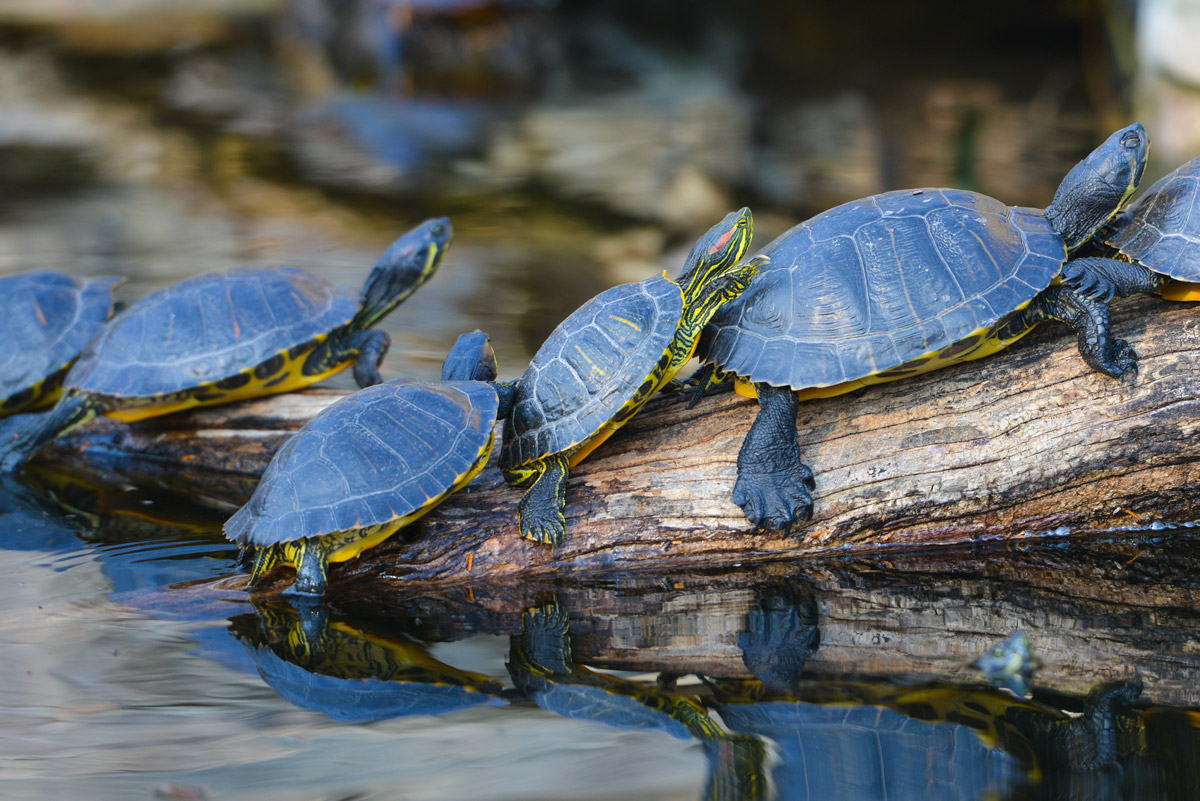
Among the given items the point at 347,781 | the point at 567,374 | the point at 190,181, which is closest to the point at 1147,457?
the point at 567,374

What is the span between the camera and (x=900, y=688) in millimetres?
2828

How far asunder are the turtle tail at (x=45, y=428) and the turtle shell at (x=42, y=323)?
0.31m

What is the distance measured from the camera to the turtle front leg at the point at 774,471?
11.7ft

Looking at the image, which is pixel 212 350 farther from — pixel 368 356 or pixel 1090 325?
pixel 1090 325

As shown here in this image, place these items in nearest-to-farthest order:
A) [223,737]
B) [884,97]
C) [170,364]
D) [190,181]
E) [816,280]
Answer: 1. [223,737]
2. [816,280]
3. [170,364]
4. [190,181]
5. [884,97]

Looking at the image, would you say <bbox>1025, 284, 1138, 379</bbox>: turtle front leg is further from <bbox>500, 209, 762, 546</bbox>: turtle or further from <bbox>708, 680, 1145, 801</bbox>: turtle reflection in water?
<bbox>708, 680, 1145, 801</bbox>: turtle reflection in water

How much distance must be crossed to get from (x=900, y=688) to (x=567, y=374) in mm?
1610

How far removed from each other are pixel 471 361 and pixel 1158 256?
2.74 metres

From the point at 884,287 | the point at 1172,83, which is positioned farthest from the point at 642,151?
the point at 884,287

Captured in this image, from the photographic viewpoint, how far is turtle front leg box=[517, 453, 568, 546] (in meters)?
3.62

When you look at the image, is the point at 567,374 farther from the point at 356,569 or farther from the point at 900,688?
the point at 900,688

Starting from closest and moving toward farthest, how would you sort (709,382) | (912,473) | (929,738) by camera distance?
(929,738) < (912,473) < (709,382)

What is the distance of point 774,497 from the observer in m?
3.56

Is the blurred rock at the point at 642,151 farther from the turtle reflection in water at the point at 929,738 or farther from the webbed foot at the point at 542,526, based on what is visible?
the turtle reflection in water at the point at 929,738
